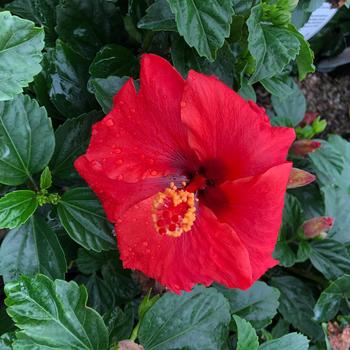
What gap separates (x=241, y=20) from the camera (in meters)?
0.98

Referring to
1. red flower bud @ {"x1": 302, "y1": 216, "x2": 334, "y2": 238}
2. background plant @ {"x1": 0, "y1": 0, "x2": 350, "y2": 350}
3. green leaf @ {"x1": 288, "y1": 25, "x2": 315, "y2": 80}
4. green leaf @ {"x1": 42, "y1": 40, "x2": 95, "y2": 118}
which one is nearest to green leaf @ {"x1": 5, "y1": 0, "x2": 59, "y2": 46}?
background plant @ {"x1": 0, "y1": 0, "x2": 350, "y2": 350}

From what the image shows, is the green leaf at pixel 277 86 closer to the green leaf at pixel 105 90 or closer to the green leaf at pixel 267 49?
the green leaf at pixel 267 49

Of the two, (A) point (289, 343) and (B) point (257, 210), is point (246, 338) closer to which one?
(A) point (289, 343)

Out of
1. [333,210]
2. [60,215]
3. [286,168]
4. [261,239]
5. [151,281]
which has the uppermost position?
[286,168]

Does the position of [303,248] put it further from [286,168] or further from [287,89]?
[286,168]

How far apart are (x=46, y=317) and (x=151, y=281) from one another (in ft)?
1.24

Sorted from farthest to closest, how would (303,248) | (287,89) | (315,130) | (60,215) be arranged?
(315,130), (303,248), (287,89), (60,215)

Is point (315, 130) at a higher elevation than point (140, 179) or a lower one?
lower

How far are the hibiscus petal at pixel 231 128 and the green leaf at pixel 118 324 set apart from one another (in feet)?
1.30

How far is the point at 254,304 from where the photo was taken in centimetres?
114

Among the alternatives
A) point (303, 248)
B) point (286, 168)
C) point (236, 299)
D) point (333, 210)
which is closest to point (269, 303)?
point (236, 299)

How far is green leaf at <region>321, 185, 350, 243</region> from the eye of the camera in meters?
1.37

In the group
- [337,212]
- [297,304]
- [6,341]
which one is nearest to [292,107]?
[337,212]

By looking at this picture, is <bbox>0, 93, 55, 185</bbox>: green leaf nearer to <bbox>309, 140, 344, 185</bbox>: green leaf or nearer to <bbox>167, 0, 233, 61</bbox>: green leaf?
<bbox>167, 0, 233, 61</bbox>: green leaf
